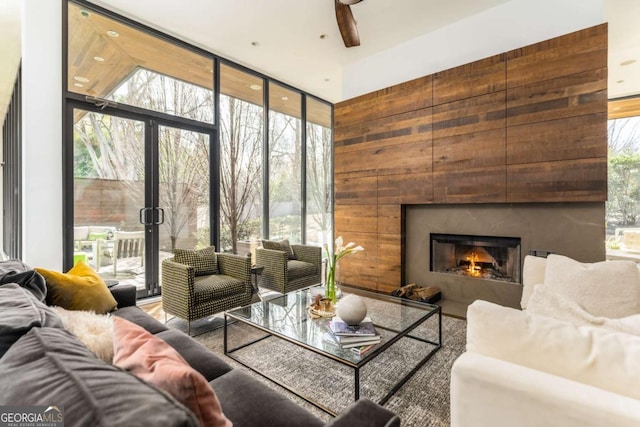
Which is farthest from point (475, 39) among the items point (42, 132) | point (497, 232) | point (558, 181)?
point (42, 132)

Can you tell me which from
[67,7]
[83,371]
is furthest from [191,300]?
[67,7]

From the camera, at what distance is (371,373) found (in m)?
2.16

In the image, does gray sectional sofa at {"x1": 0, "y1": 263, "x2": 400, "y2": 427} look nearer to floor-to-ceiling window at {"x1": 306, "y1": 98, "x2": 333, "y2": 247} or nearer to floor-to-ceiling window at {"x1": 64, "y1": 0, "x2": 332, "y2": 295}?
floor-to-ceiling window at {"x1": 64, "y1": 0, "x2": 332, "y2": 295}

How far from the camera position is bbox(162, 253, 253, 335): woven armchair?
2703 millimetres

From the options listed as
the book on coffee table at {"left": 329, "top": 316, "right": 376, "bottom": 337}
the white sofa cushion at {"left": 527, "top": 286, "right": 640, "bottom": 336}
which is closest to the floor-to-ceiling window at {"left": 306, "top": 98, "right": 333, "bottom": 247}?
the book on coffee table at {"left": 329, "top": 316, "right": 376, "bottom": 337}

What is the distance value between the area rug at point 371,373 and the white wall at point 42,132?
1824 millimetres

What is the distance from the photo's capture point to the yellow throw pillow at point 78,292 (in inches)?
71.7

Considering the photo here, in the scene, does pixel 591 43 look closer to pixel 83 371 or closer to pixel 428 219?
pixel 428 219

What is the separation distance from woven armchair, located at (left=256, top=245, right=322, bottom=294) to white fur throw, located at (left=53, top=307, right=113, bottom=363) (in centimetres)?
227

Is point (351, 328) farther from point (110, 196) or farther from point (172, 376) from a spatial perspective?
point (110, 196)

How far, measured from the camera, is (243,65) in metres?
4.67

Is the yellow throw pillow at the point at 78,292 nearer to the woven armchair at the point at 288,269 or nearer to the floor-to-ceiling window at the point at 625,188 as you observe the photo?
the woven armchair at the point at 288,269

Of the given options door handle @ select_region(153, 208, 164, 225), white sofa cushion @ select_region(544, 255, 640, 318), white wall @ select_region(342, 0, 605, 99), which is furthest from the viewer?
door handle @ select_region(153, 208, 164, 225)

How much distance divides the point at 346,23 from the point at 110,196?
10.2 ft
